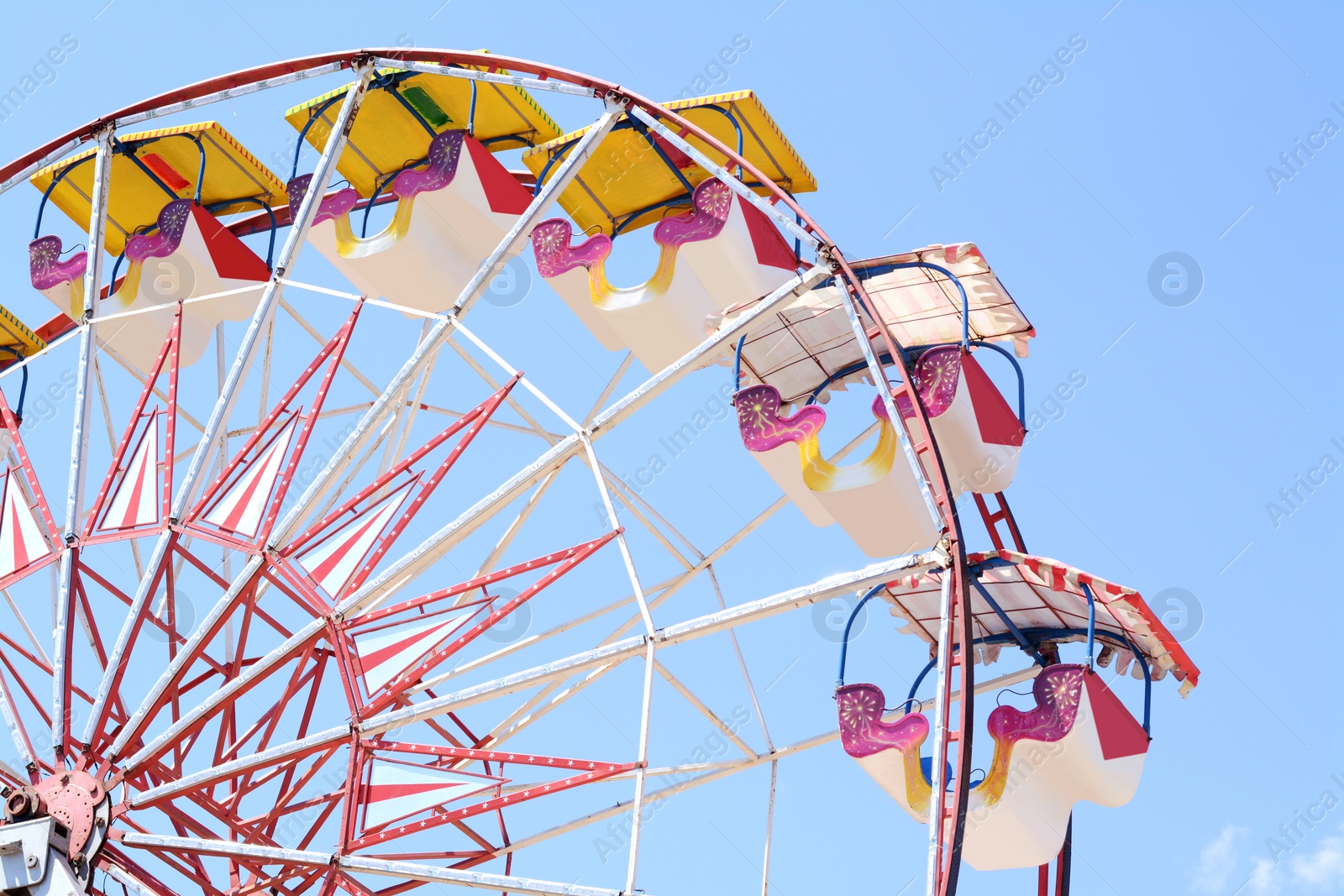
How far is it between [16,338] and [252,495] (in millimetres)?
7777

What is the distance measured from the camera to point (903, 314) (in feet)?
55.4

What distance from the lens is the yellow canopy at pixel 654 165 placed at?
60.2 ft

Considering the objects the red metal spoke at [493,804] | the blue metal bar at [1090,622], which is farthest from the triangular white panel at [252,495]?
the blue metal bar at [1090,622]

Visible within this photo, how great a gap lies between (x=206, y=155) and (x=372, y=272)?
9.79ft

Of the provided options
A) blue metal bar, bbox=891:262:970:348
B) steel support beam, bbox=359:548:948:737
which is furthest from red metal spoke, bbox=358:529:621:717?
blue metal bar, bbox=891:262:970:348

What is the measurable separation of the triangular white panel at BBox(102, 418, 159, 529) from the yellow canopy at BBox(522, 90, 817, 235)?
517cm

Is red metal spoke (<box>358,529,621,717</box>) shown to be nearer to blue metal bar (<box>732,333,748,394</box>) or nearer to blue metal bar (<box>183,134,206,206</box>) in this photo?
blue metal bar (<box>732,333,748,394</box>)

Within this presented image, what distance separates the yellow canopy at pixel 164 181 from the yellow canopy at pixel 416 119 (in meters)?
1.51

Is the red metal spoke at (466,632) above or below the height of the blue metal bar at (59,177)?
below

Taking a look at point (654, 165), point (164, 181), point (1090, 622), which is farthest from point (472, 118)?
point (1090, 622)

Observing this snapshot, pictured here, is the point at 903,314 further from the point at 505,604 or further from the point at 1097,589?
the point at 505,604

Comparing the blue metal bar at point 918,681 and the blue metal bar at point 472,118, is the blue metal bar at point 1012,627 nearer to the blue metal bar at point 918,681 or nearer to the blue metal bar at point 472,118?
the blue metal bar at point 918,681

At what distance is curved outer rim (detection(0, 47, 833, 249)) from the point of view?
50.8ft

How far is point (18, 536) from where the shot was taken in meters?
16.8
